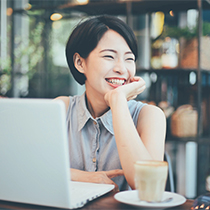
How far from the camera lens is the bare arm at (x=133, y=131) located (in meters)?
1.08

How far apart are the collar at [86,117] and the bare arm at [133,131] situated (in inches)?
5.1

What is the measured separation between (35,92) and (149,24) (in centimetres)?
159

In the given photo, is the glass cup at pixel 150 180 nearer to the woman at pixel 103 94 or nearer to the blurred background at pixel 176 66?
the woman at pixel 103 94

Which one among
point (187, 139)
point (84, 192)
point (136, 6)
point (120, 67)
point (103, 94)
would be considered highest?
point (136, 6)

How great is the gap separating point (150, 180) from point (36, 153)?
0.28 metres

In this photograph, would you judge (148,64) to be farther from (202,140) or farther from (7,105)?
(7,105)

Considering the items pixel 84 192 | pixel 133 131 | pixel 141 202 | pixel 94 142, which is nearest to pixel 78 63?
pixel 94 142

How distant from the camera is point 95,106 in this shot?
157 centimetres

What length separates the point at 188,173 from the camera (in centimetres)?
297

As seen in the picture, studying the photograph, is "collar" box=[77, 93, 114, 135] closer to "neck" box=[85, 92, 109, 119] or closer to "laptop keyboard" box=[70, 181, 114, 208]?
"neck" box=[85, 92, 109, 119]

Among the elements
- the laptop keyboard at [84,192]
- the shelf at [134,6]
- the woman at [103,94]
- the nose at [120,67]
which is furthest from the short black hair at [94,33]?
the shelf at [134,6]

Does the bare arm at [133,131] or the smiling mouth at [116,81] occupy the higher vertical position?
the smiling mouth at [116,81]

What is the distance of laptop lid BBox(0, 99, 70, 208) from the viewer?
0.73 metres

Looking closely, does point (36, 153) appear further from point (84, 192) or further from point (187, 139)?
point (187, 139)
